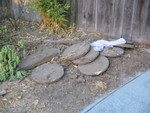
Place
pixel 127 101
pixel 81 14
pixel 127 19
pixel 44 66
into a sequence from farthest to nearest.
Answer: pixel 81 14, pixel 127 19, pixel 44 66, pixel 127 101

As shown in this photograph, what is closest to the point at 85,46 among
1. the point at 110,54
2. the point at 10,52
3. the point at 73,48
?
the point at 73,48

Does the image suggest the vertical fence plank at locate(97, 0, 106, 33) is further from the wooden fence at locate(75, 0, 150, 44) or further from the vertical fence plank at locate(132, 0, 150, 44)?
the vertical fence plank at locate(132, 0, 150, 44)

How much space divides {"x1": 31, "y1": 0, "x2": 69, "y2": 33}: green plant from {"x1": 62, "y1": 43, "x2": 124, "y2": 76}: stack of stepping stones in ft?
2.93

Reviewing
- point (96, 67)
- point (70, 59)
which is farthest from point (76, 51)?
point (96, 67)

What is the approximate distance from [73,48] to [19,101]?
1.24m

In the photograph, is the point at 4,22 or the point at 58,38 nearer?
the point at 58,38

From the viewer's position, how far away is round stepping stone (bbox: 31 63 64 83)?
2.67 m

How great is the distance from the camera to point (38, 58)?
3074 mm

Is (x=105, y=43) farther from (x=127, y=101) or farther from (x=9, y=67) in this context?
(x=9, y=67)

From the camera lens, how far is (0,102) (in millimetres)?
2330

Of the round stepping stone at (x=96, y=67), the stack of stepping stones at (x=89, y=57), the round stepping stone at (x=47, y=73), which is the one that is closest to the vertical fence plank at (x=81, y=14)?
the stack of stepping stones at (x=89, y=57)

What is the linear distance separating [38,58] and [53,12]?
1.13m

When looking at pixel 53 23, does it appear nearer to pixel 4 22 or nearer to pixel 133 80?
pixel 4 22

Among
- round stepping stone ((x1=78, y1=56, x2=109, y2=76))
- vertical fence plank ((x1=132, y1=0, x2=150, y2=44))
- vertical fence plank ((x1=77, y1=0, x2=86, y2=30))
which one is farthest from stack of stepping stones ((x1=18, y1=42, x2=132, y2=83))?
vertical fence plank ((x1=77, y1=0, x2=86, y2=30))
